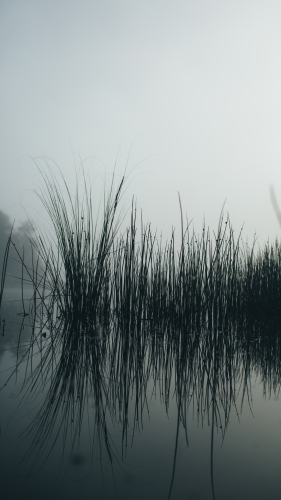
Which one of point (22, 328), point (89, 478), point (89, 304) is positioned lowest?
point (89, 478)

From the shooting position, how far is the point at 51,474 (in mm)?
589

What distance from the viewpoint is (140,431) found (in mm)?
792

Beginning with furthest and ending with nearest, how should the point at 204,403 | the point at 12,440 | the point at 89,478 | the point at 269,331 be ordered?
the point at 269,331 → the point at 204,403 → the point at 12,440 → the point at 89,478

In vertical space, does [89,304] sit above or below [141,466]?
above

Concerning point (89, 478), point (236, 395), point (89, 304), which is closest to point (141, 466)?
point (89, 478)

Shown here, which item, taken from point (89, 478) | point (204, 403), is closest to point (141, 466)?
point (89, 478)

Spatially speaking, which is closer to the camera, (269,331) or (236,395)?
(236,395)

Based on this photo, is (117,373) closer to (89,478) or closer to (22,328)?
(89,478)

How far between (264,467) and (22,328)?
2.02 meters

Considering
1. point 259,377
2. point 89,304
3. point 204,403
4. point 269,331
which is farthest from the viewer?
point 269,331

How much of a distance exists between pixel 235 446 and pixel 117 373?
61 cm

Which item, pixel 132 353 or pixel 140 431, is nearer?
pixel 140 431

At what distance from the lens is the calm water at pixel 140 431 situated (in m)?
0.57

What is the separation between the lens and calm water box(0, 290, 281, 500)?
0.57m
